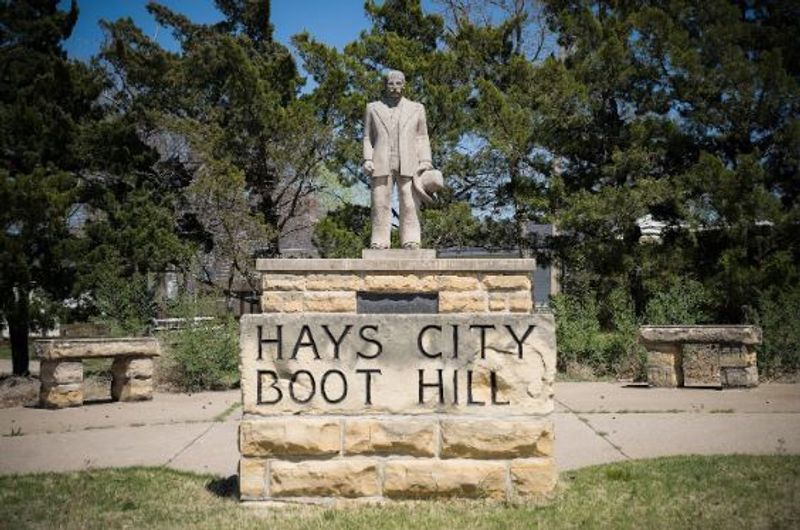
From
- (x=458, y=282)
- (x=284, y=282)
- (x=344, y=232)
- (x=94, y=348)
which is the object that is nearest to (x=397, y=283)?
(x=458, y=282)

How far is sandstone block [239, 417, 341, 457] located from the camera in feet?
13.7

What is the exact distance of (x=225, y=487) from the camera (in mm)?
4660

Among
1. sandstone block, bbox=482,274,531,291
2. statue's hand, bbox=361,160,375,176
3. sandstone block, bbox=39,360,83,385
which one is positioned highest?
statue's hand, bbox=361,160,375,176

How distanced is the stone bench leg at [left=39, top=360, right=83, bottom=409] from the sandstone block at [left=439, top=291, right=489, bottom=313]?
16.3 ft

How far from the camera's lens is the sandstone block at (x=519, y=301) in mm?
7023

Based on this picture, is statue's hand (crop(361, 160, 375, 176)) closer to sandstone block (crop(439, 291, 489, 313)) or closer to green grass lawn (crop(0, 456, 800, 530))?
sandstone block (crop(439, 291, 489, 313))

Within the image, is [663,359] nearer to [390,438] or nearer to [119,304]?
[390,438]

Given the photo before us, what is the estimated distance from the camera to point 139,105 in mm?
17359

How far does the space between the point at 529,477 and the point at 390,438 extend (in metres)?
0.87


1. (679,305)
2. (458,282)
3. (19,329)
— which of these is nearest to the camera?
(458,282)

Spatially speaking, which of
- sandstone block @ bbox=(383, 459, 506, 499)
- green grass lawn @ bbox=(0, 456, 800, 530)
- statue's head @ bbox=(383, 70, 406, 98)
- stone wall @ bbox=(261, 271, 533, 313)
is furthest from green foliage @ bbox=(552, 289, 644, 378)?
sandstone block @ bbox=(383, 459, 506, 499)

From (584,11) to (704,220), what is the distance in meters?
5.61

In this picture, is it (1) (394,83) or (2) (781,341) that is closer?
(1) (394,83)

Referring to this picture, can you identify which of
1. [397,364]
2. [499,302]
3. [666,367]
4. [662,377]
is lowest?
[662,377]
